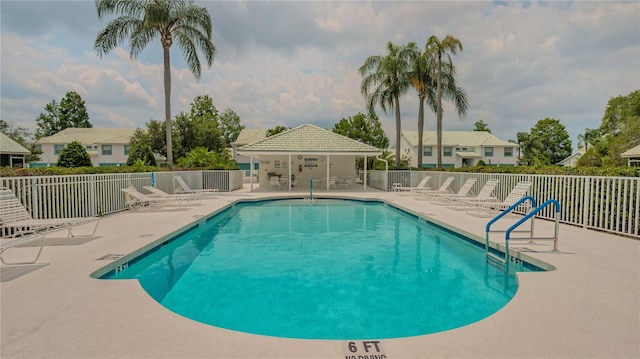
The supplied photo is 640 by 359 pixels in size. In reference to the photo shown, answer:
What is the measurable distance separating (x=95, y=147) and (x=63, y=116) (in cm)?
2138

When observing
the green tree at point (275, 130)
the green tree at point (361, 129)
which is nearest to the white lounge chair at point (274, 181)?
the green tree at point (361, 129)

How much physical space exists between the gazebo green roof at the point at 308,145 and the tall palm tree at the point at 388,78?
5.88m

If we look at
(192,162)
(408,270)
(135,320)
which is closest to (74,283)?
(135,320)

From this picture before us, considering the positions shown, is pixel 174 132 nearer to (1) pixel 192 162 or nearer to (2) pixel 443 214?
(1) pixel 192 162

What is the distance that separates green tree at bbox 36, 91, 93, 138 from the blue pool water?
57.6m

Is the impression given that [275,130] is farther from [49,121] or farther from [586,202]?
[586,202]

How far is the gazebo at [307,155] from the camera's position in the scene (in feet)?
63.9

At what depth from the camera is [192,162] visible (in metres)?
22.7

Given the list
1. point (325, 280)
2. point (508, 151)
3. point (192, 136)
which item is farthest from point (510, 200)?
point (508, 151)

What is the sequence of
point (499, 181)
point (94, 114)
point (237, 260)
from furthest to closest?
point (94, 114), point (499, 181), point (237, 260)

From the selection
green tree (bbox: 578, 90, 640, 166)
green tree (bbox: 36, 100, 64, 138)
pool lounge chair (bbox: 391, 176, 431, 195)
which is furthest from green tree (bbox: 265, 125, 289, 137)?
green tree (bbox: 36, 100, 64, 138)

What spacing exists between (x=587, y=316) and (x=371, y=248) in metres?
4.61

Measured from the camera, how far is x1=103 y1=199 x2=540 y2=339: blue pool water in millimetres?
4023

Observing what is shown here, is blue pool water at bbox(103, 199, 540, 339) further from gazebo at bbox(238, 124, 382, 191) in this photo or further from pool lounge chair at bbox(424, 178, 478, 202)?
gazebo at bbox(238, 124, 382, 191)
